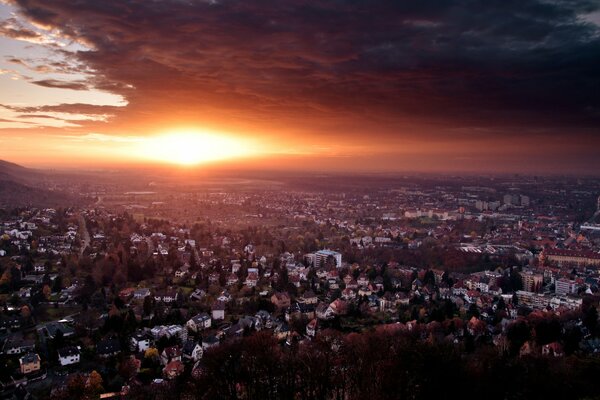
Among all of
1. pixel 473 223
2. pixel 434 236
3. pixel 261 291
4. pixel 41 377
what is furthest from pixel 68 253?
pixel 473 223

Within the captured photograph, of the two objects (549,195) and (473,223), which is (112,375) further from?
(549,195)

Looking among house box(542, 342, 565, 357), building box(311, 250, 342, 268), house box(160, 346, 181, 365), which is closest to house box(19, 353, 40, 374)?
house box(160, 346, 181, 365)

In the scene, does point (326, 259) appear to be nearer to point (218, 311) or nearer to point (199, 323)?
point (218, 311)

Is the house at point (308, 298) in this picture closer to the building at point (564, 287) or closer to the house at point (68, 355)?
the house at point (68, 355)

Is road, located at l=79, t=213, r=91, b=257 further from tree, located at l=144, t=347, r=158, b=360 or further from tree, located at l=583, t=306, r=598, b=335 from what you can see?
tree, located at l=583, t=306, r=598, b=335

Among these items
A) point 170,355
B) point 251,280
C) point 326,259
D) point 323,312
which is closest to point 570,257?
point 326,259
